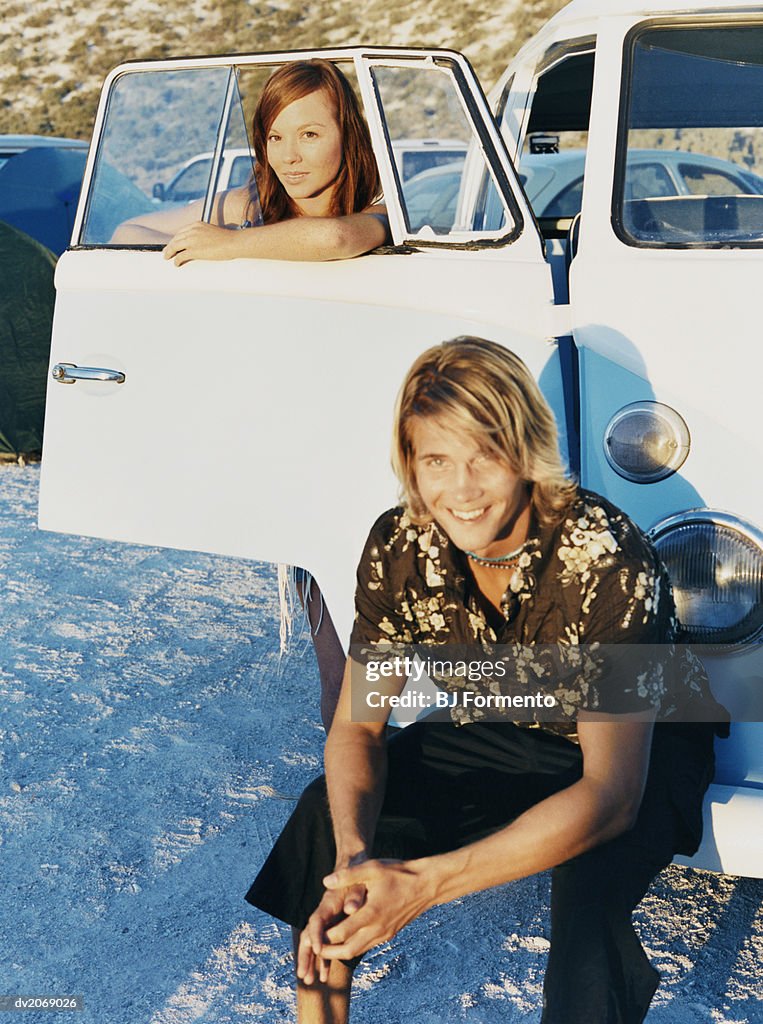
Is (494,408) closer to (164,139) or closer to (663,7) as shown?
(663,7)

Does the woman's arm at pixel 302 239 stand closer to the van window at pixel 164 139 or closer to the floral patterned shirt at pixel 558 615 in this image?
the van window at pixel 164 139

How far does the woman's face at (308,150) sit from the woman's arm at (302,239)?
0.30 ft

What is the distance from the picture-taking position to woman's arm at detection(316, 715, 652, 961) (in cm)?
183

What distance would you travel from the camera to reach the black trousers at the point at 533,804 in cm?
185

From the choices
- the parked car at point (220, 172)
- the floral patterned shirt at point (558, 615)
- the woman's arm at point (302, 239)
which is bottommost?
the floral patterned shirt at point (558, 615)

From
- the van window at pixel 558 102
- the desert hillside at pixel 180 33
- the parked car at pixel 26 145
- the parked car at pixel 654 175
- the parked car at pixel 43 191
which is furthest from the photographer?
the desert hillside at pixel 180 33

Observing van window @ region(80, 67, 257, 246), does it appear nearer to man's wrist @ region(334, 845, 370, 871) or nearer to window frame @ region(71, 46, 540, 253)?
window frame @ region(71, 46, 540, 253)

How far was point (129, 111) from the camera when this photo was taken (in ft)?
9.43

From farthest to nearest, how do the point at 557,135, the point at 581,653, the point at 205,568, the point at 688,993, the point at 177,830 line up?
the point at 205,568 < the point at 557,135 < the point at 177,830 < the point at 688,993 < the point at 581,653

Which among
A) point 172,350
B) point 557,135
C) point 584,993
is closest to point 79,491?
point 172,350

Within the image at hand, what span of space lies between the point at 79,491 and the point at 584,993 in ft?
5.57

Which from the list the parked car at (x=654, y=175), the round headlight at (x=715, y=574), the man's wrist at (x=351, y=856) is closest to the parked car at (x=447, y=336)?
the round headlight at (x=715, y=574)

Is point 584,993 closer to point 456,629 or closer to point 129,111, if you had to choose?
point 456,629

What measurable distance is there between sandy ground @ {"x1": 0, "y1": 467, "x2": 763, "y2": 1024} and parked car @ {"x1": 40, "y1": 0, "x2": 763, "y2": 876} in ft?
1.93
